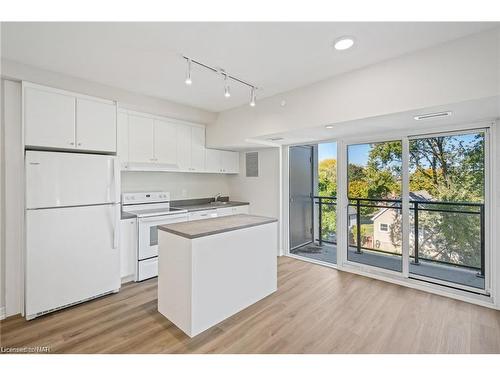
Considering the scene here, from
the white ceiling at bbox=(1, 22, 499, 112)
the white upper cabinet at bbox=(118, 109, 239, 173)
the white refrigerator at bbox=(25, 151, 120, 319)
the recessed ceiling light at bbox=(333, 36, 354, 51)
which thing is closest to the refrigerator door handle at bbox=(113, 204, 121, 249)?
the white refrigerator at bbox=(25, 151, 120, 319)

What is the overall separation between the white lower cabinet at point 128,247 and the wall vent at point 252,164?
91.4 inches

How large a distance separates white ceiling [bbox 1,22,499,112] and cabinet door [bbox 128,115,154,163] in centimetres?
71

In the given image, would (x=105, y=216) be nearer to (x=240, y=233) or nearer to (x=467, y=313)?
(x=240, y=233)

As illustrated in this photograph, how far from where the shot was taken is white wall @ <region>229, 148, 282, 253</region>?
14.4 ft

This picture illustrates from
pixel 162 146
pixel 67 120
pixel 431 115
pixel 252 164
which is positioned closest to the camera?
pixel 431 115

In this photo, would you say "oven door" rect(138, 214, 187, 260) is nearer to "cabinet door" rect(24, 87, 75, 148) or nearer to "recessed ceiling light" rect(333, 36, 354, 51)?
"cabinet door" rect(24, 87, 75, 148)

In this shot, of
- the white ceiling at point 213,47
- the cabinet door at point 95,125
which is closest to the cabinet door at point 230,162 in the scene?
the white ceiling at point 213,47

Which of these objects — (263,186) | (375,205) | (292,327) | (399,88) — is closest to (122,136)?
(263,186)

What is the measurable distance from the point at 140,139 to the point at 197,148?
1.01 metres

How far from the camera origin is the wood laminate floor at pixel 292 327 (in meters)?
1.94

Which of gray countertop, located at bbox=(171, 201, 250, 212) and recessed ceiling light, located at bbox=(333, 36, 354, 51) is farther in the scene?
gray countertop, located at bbox=(171, 201, 250, 212)

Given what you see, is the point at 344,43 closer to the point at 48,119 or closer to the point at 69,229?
the point at 48,119

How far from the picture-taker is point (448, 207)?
3.08 m
